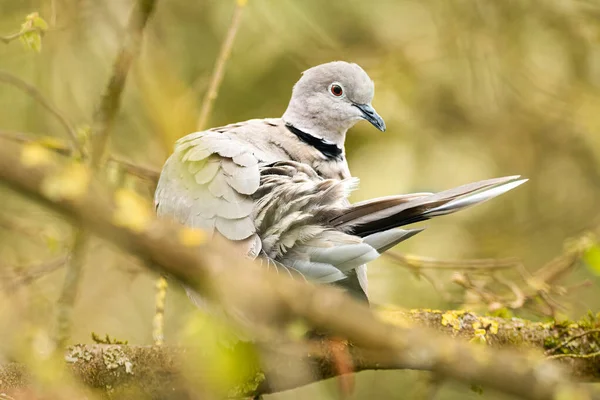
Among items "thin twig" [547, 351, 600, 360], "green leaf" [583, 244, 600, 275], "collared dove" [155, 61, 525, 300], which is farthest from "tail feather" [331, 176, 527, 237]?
"thin twig" [547, 351, 600, 360]

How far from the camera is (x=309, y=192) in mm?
2490

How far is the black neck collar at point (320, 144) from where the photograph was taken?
3.35m

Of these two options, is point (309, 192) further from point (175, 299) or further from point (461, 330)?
point (175, 299)

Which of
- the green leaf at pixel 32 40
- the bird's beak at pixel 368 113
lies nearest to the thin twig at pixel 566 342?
the bird's beak at pixel 368 113

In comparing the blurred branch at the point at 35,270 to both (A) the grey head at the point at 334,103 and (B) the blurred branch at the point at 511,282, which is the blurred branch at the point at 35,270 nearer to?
(A) the grey head at the point at 334,103

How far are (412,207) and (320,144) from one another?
132 centimetres

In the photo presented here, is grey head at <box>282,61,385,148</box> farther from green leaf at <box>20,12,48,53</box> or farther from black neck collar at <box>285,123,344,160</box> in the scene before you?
green leaf at <box>20,12,48,53</box>

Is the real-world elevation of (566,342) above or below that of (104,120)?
below

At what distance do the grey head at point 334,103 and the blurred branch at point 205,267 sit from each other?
2.63 m

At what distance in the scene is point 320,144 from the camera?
3398 mm

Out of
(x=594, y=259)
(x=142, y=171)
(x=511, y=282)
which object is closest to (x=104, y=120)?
(x=594, y=259)

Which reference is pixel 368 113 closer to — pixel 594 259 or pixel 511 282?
pixel 511 282

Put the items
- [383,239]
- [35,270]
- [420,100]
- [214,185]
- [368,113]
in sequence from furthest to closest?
[420,100], [368,113], [35,270], [214,185], [383,239]

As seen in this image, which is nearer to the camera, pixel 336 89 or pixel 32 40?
pixel 32 40
